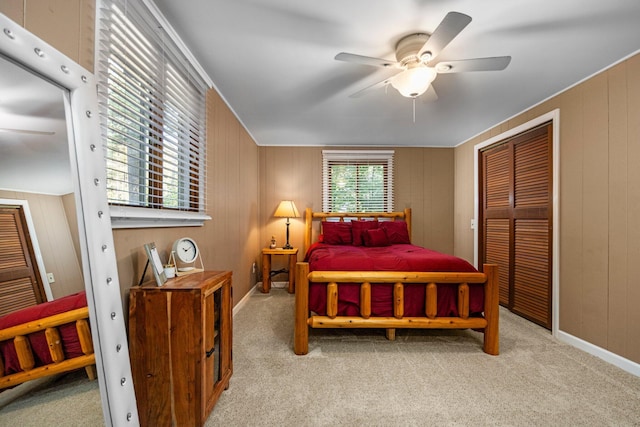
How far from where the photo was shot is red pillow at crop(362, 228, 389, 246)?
3514 millimetres

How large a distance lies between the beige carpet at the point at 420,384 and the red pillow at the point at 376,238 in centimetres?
125

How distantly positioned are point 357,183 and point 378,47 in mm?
2551

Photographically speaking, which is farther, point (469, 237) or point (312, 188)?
point (312, 188)

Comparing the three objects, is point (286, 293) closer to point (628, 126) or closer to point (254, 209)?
point (254, 209)

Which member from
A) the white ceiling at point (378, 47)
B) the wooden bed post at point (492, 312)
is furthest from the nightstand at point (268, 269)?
the wooden bed post at point (492, 312)

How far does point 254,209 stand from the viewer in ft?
Answer: 13.3

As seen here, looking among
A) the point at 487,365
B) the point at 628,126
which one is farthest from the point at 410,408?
the point at 628,126

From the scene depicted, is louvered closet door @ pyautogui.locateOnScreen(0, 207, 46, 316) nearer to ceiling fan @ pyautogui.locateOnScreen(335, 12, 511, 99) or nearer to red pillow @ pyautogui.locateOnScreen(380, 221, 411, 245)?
ceiling fan @ pyautogui.locateOnScreen(335, 12, 511, 99)

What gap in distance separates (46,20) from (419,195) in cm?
435

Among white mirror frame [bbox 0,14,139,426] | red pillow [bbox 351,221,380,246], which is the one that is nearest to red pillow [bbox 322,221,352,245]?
red pillow [bbox 351,221,380,246]

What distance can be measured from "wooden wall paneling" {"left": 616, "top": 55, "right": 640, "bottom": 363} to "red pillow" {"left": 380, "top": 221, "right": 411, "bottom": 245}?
2089 mm

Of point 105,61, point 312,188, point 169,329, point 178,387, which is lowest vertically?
point 178,387

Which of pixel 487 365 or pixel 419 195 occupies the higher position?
pixel 419 195

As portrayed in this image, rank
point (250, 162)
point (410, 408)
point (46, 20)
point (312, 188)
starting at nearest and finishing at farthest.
A: point (46, 20), point (410, 408), point (250, 162), point (312, 188)
